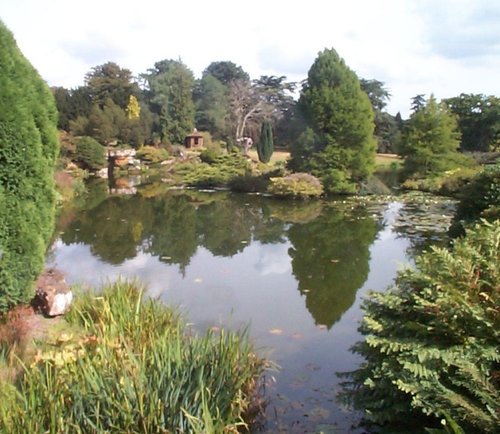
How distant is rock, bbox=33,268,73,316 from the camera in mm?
4855

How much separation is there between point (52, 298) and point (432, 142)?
21683mm

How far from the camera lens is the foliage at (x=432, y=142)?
74.7 ft

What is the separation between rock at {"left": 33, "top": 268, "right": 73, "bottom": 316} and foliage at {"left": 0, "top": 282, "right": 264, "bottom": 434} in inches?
62.5

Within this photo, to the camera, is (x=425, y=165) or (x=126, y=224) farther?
(x=425, y=165)

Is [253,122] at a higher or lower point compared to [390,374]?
higher

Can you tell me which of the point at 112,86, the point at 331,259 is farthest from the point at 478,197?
the point at 112,86

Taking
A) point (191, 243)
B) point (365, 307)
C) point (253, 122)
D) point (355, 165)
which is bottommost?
point (191, 243)

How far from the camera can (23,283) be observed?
4.70m

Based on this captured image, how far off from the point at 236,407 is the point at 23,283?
277cm

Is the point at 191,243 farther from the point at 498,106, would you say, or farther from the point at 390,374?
the point at 498,106

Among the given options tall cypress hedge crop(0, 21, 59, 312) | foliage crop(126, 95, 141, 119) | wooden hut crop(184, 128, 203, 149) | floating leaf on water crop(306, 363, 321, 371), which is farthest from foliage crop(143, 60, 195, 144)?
floating leaf on water crop(306, 363, 321, 371)

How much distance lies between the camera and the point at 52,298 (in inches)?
192

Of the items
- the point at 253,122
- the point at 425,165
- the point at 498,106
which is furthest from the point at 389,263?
the point at 253,122

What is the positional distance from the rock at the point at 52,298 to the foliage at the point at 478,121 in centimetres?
3388
